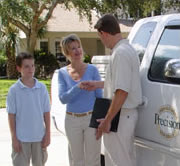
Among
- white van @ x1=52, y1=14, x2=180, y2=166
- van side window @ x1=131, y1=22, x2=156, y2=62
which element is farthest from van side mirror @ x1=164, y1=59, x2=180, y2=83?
van side window @ x1=131, y1=22, x2=156, y2=62

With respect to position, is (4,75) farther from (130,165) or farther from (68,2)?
(130,165)

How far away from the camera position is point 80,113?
3.99 m

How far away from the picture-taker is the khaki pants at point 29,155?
12.7 ft

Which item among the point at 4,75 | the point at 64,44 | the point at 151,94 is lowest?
the point at 4,75

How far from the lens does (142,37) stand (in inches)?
A: 150

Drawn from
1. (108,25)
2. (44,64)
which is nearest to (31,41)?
(44,64)

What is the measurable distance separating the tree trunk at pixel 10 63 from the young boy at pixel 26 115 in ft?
65.3

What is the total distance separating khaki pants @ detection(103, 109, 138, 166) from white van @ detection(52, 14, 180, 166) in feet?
0.49

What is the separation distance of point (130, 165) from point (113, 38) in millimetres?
1020

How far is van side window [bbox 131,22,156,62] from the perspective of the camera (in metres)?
3.69

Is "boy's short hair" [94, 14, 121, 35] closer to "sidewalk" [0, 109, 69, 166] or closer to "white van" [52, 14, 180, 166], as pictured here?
"white van" [52, 14, 180, 166]

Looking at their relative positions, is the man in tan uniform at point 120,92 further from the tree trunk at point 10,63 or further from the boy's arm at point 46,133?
the tree trunk at point 10,63

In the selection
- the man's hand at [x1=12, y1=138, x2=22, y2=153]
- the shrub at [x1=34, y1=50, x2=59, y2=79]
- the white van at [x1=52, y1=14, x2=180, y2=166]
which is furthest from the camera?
the shrub at [x1=34, y1=50, x2=59, y2=79]

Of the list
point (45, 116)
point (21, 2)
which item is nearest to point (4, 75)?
point (21, 2)
